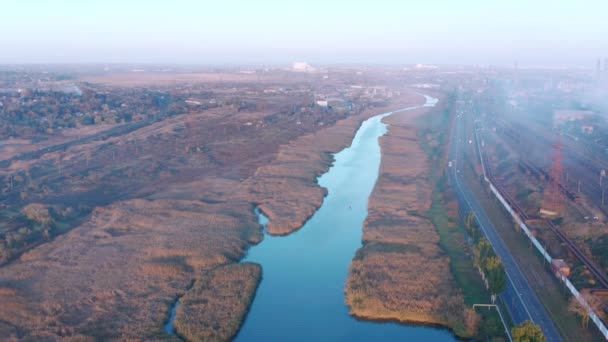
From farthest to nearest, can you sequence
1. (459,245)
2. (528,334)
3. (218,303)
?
(459,245) < (218,303) < (528,334)

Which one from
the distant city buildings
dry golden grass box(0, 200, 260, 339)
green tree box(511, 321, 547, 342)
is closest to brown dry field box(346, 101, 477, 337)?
green tree box(511, 321, 547, 342)

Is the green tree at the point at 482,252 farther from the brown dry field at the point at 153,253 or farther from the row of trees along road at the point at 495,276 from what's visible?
the brown dry field at the point at 153,253

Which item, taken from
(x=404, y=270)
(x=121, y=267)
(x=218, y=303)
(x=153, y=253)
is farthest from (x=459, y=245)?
(x=121, y=267)

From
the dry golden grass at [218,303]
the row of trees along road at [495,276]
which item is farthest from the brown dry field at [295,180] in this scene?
the row of trees along road at [495,276]

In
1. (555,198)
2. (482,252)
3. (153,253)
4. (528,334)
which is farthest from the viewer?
(555,198)

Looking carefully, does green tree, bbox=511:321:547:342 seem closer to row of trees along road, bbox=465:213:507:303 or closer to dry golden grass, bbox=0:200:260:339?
row of trees along road, bbox=465:213:507:303

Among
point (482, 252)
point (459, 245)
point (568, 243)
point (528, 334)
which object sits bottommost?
point (459, 245)

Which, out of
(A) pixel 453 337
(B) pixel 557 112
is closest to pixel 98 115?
(A) pixel 453 337

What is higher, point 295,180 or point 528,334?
point 528,334

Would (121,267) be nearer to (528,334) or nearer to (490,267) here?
(490,267)
